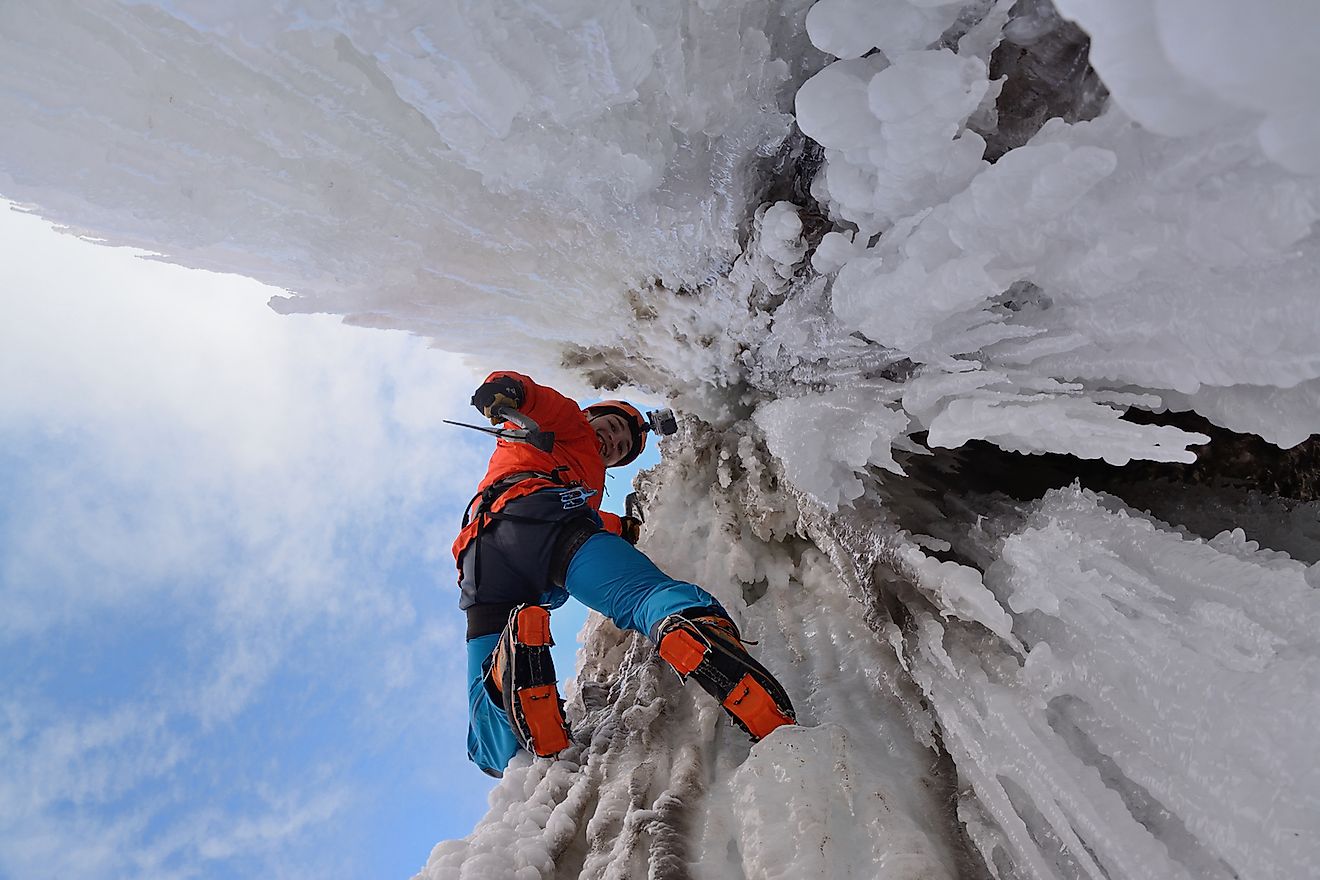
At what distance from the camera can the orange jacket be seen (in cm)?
347

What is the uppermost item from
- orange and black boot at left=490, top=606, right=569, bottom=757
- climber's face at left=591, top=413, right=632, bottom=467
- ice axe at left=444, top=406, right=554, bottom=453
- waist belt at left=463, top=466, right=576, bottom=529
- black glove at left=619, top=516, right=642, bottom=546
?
climber's face at left=591, top=413, right=632, bottom=467

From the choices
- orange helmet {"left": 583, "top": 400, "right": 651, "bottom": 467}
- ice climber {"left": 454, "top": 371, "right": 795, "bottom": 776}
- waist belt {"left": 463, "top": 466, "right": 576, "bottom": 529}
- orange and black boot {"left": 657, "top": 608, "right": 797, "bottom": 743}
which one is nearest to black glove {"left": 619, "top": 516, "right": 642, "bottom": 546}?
ice climber {"left": 454, "top": 371, "right": 795, "bottom": 776}

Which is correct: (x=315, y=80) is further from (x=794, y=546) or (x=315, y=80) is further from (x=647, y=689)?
(x=794, y=546)

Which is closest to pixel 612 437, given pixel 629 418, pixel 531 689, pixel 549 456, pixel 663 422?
pixel 629 418

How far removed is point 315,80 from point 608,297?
63.6 inches

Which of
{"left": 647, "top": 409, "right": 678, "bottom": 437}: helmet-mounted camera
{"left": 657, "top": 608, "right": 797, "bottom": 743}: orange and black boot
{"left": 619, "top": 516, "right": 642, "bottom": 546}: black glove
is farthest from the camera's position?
{"left": 647, "top": 409, "right": 678, "bottom": 437}: helmet-mounted camera

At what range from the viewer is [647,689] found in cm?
282

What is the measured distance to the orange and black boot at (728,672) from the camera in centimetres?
240

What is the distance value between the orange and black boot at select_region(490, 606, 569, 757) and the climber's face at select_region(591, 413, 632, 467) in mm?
1569

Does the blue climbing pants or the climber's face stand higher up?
the climber's face

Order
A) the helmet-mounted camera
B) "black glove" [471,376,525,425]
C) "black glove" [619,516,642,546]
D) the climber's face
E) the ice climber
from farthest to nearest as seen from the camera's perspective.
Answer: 1. the helmet-mounted camera
2. the climber's face
3. "black glove" [619,516,642,546]
4. "black glove" [471,376,525,425]
5. the ice climber

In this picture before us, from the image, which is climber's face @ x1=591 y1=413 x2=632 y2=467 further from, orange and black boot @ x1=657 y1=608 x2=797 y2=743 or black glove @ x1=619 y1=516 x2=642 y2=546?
orange and black boot @ x1=657 y1=608 x2=797 y2=743

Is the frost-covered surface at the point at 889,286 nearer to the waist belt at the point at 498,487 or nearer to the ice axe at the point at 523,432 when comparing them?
the ice axe at the point at 523,432

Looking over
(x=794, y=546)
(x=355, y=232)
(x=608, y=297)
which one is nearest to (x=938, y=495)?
(x=794, y=546)
